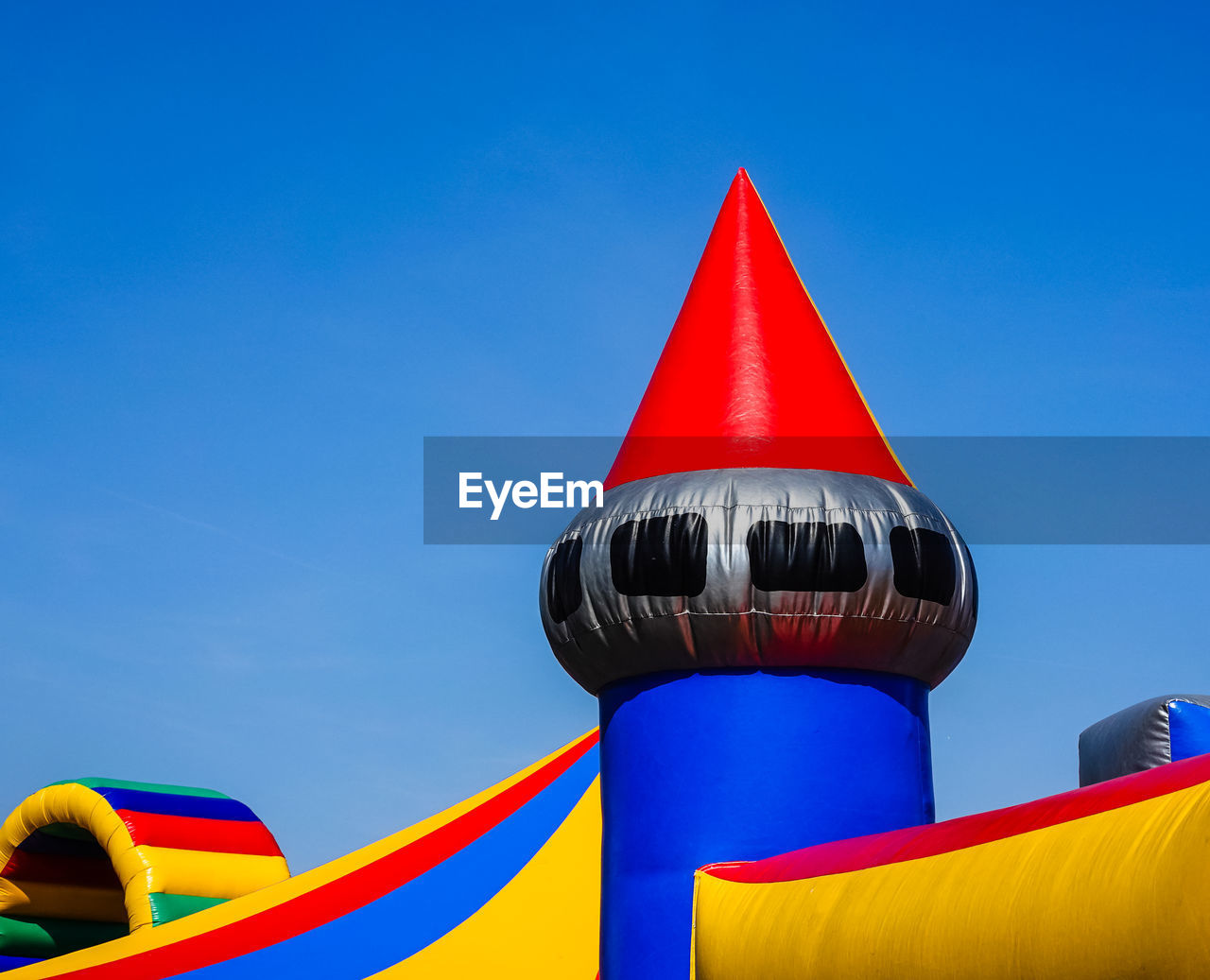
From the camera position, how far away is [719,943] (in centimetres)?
402

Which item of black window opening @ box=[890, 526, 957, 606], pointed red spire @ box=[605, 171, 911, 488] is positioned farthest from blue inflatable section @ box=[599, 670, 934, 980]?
pointed red spire @ box=[605, 171, 911, 488]

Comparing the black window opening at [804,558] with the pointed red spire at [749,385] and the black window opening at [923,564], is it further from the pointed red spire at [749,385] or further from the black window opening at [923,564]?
the pointed red spire at [749,385]

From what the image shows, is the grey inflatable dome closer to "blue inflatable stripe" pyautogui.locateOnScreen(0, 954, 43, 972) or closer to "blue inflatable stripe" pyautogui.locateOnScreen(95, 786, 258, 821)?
"blue inflatable stripe" pyautogui.locateOnScreen(95, 786, 258, 821)

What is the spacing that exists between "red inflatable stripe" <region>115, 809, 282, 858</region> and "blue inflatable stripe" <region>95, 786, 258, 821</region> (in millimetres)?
33

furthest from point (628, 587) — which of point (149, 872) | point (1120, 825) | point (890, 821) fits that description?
point (149, 872)

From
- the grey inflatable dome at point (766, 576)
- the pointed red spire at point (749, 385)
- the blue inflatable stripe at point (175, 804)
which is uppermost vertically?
the pointed red spire at point (749, 385)

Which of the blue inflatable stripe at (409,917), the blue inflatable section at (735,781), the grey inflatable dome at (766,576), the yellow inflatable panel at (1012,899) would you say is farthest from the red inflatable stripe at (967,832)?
the blue inflatable stripe at (409,917)

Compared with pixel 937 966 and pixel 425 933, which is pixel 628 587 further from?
pixel 425 933

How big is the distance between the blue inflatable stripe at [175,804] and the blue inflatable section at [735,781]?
4.12 m

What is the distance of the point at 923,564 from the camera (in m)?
4.57

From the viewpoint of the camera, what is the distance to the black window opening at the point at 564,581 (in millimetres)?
4738

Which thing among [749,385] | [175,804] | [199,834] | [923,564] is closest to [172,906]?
[199,834]

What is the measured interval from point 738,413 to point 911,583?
76cm

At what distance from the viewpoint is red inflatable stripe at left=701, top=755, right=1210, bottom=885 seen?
8.89 feet
